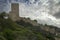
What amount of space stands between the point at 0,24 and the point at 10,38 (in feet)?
60.2

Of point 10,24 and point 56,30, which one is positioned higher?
point 10,24

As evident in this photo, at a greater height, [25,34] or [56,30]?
[25,34]

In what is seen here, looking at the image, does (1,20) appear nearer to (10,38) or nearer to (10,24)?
(10,24)

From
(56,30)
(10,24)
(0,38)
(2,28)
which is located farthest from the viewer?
(56,30)

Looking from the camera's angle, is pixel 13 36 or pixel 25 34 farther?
pixel 25 34

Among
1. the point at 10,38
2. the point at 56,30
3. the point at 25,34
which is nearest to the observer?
the point at 10,38

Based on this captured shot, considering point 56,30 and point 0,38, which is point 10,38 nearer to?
point 0,38

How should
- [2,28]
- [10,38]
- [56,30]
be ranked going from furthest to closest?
[56,30] → [2,28] → [10,38]

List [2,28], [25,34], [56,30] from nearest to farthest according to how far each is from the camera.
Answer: [25,34] < [2,28] < [56,30]

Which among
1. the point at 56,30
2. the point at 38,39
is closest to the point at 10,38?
the point at 38,39

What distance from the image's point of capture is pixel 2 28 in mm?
88562

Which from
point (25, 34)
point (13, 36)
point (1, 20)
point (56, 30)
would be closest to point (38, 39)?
point (25, 34)

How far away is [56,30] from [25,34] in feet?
184

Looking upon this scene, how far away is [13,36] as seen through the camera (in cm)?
7450
